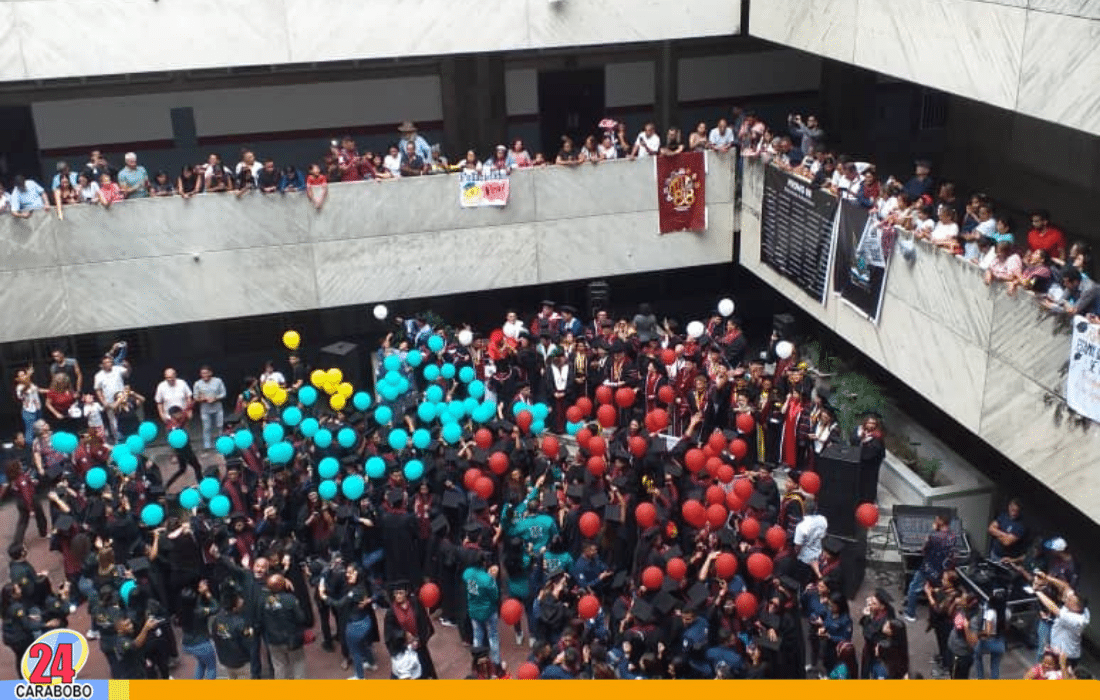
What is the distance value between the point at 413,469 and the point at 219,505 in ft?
6.46

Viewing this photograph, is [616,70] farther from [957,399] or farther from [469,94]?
[957,399]

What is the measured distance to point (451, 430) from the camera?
12.0 meters

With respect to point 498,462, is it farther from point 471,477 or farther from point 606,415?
point 606,415

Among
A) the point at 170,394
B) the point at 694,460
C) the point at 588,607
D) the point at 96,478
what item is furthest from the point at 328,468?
the point at 694,460

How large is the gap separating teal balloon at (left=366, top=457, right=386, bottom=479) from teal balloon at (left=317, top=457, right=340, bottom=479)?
1.07 ft

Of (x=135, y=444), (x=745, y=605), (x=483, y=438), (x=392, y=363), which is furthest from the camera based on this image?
(x=392, y=363)

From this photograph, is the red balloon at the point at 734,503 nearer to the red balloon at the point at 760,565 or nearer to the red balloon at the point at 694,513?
the red balloon at the point at 694,513

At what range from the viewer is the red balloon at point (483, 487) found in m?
11.2

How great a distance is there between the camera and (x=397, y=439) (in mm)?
11727

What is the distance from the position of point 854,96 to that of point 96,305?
12.2 metres

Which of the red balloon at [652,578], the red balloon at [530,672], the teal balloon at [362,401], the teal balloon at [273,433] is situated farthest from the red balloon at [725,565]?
the teal balloon at [362,401]

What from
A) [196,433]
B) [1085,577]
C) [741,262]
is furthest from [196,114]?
[1085,577]

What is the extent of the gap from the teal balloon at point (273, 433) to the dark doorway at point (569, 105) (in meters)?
7.71

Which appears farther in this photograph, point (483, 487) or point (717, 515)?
point (483, 487)
